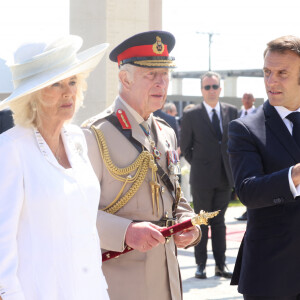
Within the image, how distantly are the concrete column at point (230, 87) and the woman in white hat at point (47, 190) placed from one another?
142ft

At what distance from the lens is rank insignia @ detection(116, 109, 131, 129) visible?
3701 mm

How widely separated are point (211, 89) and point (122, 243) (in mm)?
4809

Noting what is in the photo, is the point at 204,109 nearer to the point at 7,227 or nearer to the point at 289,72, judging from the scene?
the point at 289,72

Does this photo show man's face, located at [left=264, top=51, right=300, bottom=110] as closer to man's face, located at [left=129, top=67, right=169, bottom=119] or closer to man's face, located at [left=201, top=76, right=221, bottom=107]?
man's face, located at [left=129, top=67, right=169, bottom=119]

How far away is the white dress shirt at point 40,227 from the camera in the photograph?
261 cm

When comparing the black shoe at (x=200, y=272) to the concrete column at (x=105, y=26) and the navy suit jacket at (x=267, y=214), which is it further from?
the navy suit jacket at (x=267, y=214)

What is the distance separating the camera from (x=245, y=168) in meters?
3.46

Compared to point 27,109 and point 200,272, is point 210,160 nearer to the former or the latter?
point 200,272

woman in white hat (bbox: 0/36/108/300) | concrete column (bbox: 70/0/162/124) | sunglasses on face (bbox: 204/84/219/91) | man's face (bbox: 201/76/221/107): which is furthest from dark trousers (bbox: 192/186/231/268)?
woman in white hat (bbox: 0/36/108/300)

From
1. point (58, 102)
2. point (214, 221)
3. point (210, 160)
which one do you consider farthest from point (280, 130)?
point (210, 160)

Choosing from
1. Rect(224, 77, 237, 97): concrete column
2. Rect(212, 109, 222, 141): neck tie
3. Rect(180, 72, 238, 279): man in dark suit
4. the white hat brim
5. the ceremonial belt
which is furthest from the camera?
Rect(224, 77, 237, 97): concrete column

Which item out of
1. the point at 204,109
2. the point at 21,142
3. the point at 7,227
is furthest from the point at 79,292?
the point at 204,109

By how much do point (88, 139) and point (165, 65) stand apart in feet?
1.89

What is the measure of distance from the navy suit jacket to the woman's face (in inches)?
38.7
